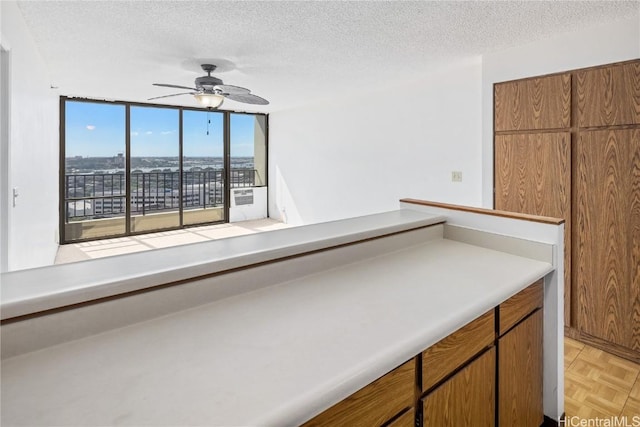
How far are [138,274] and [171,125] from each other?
20.3 feet

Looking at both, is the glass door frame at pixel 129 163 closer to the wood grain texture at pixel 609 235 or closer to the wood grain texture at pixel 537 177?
the wood grain texture at pixel 537 177

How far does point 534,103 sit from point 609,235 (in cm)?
116

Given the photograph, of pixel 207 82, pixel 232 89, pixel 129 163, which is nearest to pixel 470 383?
pixel 232 89

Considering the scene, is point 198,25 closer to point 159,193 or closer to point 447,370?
point 447,370

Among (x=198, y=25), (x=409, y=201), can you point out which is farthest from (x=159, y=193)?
(x=409, y=201)

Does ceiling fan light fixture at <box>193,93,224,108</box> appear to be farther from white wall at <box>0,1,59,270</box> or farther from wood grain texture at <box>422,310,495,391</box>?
wood grain texture at <box>422,310,495,391</box>

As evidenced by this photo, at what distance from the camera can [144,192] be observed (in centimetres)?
651

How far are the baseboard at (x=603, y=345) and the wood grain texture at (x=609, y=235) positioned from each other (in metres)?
0.03

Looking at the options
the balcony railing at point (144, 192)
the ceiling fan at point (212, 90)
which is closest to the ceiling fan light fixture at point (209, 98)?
the ceiling fan at point (212, 90)

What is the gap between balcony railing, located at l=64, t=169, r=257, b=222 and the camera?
5980 millimetres

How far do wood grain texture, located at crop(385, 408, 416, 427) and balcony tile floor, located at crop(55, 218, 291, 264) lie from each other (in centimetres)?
428

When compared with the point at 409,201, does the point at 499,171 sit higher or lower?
higher

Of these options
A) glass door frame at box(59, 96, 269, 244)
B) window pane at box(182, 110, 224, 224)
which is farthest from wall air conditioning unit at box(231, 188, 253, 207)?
window pane at box(182, 110, 224, 224)

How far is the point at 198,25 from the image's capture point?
8.86 feet
